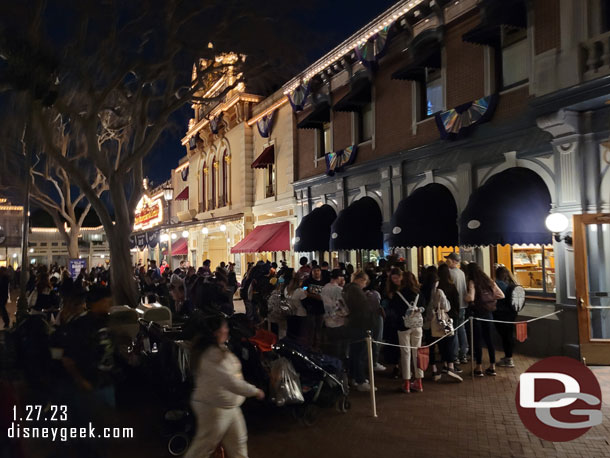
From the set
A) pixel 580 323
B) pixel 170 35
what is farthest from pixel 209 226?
pixel 580 323

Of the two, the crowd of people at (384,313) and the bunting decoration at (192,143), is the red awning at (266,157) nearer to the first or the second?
the bunting decoration at (192,143)

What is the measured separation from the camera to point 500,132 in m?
11.6

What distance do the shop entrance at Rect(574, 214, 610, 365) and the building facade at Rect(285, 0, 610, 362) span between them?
0.02m

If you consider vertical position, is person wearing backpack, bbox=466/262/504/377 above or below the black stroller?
above

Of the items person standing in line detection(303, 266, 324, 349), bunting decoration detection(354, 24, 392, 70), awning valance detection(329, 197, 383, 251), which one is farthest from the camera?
awning valance detection(329, 197, 383, 251)

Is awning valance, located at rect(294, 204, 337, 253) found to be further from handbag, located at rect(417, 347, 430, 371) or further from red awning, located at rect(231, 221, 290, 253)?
handbag, located at rect(417, 347, 430, 371)

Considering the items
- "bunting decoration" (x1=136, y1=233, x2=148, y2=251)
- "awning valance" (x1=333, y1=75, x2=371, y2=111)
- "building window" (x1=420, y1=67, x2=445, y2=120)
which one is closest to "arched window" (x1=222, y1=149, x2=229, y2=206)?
"bunting decoration" (x1=136, y1=233, x2=148, y2=251)

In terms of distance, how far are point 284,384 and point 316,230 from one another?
12264 mm

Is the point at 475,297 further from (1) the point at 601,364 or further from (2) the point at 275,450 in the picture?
(2) the point at 275,450

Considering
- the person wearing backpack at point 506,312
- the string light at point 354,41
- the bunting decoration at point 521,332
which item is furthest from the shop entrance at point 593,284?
the string light at point 354,41

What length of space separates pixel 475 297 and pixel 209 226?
21.7m

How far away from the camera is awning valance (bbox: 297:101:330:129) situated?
1855cm

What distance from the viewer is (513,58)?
459 inches

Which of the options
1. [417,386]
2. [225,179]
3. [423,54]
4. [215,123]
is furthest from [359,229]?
[215,123]
